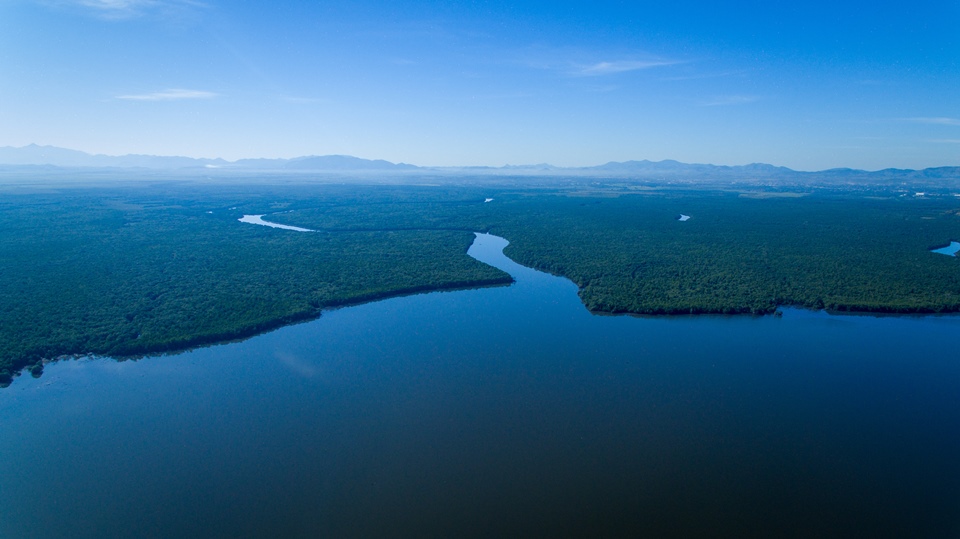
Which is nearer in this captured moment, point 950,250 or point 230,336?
point 230,336

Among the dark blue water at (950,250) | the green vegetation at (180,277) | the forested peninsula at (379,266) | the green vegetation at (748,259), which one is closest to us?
the green vegetation at (180,277)

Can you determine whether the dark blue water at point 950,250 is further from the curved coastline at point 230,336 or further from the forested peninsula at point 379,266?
the curved coastline at point 230,336

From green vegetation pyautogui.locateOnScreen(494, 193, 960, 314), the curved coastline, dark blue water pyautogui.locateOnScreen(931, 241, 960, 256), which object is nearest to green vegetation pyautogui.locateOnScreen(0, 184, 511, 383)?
the curved coastline

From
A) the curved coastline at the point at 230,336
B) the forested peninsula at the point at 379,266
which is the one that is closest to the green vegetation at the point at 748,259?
the forested peninsula at the point at 379,266

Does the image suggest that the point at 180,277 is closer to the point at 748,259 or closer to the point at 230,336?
the point at 230,336

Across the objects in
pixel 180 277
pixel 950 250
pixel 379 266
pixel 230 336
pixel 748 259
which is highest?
pixel 950 250

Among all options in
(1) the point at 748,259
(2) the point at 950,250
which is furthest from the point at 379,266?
(2) the point at 950,250

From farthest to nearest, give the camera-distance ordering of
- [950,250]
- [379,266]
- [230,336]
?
[950,250] → [379,266] → [230,336]

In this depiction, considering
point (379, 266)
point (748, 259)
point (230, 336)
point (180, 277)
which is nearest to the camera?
point (230, 336)

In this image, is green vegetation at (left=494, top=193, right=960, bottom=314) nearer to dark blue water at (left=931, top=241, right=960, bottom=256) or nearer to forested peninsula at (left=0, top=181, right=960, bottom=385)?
forested peninsula at (left=0, top=181, right=960, bottom=385)
